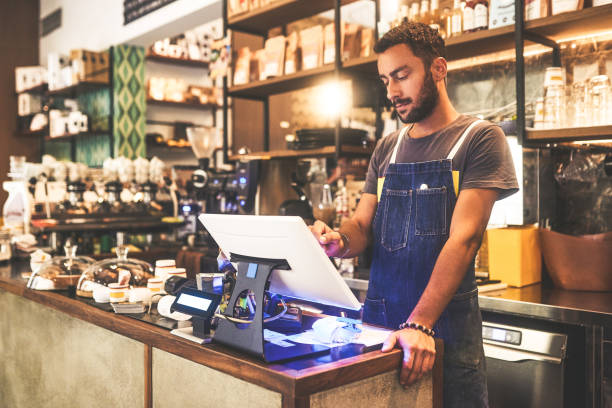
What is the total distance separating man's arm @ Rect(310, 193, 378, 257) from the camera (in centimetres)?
160

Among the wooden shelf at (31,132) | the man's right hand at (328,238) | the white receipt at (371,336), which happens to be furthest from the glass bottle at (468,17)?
the wooden shelf at (31,132)

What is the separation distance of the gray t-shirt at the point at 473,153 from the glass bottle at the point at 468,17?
1.01m

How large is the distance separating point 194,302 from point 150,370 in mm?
272

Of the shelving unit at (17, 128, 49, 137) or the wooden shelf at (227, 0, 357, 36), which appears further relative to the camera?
the shelving unit at (17, 128, 49, 137)

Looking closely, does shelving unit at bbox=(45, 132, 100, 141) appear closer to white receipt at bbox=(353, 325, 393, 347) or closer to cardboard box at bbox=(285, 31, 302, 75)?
cardboard box at bbox=(285, 31, 302, 75)

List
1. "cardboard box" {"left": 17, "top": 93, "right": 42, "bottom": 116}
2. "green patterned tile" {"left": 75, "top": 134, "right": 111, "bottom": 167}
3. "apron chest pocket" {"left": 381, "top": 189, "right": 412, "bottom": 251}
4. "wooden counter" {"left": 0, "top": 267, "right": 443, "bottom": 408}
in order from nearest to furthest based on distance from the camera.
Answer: "wooden counter" {"left": 0, "top": 267, "right": 443, "bottom": 408} < "apron chest pocket" {"left": 381, "top": 189, "right": 412, "bottom": 251} < "green patterned tile" {"left": 75, "top": 134, "right": 111, "bottom": 167} < "cardboard box" {"left": 17, "top": 93, "right": 42, "bottom": 116}

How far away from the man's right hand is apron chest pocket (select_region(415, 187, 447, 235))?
25cm

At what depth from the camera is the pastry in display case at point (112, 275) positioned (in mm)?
2006

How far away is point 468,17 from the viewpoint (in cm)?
260

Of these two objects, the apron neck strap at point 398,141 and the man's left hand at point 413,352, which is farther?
the apron neck strap at point 398,141

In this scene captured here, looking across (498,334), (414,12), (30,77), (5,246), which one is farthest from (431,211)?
(30,77)

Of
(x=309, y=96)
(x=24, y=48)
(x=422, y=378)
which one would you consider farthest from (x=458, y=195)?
(x=24, y=48)

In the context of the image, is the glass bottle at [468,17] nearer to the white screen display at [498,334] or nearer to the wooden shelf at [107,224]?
the white screen display at [498,334]

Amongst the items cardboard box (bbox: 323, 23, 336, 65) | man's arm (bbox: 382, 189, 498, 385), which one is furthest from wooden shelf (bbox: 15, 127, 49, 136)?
man's arm (bbox: 382, 189, 498, 385)
